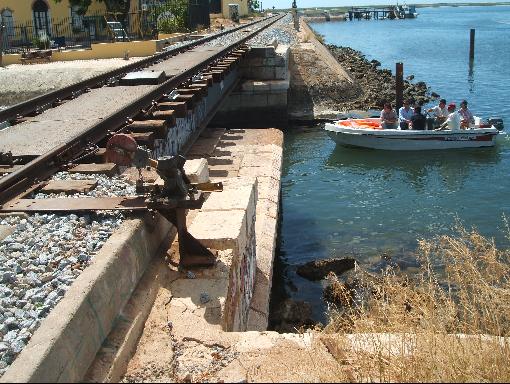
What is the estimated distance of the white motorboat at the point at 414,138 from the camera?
19203 millimetres

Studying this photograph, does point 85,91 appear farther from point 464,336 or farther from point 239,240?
point 464,336

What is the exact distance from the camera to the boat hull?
63.0 ft

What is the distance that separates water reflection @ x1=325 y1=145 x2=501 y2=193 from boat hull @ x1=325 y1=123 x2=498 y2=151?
221 millimetres

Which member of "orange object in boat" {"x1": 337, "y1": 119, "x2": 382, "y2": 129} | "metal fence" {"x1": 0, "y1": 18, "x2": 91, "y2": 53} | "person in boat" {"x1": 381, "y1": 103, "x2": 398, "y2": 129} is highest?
"metal fence" {"x1": 0, "y1": 18, "x2": 91, "y2": 53}

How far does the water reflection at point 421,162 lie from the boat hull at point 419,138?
8.7 inches

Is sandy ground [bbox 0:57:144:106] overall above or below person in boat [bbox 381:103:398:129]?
above

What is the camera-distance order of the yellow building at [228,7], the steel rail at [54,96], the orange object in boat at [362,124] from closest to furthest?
the steel rail at [54,96], the orange object in boat at [362,124], the yellow building at [228,7]

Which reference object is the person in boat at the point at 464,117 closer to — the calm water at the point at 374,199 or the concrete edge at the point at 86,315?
the calm water at the point at 374,199

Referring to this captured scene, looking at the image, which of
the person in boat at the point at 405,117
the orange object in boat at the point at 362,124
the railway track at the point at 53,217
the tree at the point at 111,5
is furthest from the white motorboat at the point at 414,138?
the tree at the point at 111,5

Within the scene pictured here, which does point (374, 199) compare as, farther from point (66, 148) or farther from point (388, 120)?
point (66, 148)

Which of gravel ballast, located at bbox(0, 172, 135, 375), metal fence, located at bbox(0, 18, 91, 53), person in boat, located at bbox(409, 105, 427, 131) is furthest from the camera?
metal fence, located at bbox(0, 18, 91, 53)

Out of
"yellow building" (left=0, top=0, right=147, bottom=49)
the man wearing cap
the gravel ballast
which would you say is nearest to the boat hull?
the man wearing cap

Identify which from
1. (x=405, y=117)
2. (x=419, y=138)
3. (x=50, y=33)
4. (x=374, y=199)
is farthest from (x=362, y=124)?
(x=50, y=33)

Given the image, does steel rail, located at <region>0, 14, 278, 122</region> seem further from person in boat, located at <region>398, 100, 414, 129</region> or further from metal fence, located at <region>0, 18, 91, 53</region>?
metal fence, located at <region>0, 18, 91, 53</region>
